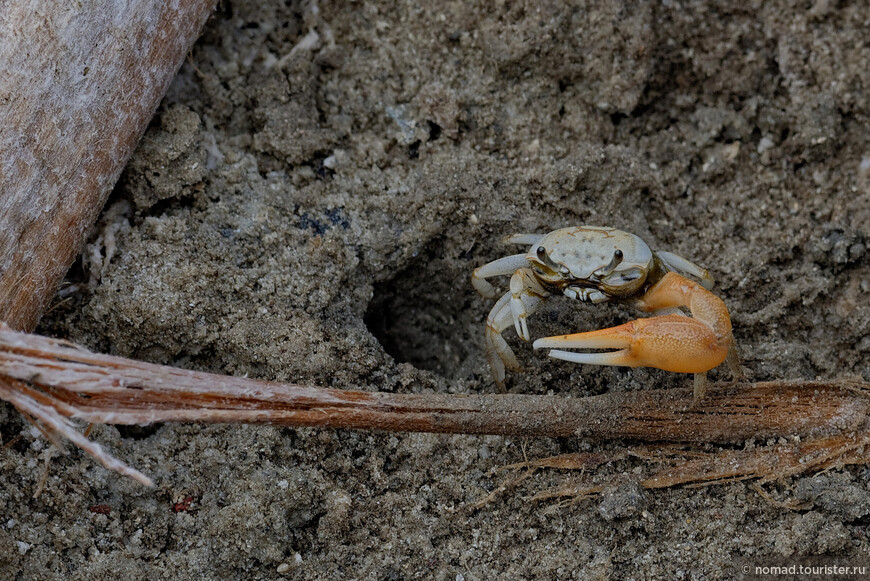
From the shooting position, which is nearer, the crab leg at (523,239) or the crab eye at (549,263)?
the crab eye at (549,263)

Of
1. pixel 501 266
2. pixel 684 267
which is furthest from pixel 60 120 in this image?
pixel 684 267

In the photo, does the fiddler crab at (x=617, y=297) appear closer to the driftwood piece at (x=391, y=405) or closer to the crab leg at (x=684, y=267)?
the crab leg at (x=684, y=267)

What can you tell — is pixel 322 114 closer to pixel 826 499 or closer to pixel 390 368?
pixel 390 368

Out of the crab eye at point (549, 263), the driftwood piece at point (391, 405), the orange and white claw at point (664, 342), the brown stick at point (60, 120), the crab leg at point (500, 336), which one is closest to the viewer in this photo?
the driftwood piece at point (391, 405)

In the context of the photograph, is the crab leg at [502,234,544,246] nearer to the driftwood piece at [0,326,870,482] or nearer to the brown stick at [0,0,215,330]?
the driftwood piece at [0,326,870,482]

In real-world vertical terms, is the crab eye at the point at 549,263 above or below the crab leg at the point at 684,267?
above

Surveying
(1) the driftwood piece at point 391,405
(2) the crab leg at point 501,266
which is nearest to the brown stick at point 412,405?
(1) the driftwood piece at point 391,405

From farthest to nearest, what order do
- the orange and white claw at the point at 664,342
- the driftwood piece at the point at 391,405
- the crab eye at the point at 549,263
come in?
the crab eye at the point at 549,263 → the orange and white claw at the point at 664,342 → the driftwood piece at the point at 391,405
